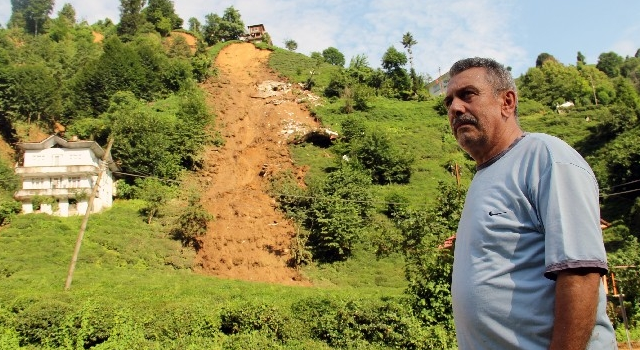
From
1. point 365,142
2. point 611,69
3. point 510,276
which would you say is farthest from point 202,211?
point 611,69

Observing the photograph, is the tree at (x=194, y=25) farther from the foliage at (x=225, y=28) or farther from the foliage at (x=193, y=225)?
the foliage at (x=193, y=225)

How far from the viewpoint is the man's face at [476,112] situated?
209cm

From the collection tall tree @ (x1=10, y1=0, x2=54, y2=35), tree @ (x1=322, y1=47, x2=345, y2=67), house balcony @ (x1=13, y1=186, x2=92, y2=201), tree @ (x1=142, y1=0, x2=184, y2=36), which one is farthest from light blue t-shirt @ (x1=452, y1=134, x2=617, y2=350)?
tall tree @ (x1=10, y1=0, x2=54, y2=35)

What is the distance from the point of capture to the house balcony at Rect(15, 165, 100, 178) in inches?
1366

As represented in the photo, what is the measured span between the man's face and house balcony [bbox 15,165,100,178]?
3609 centimetres

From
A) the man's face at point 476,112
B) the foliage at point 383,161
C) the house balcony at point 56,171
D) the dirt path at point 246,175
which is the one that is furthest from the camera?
the foliage at point 383,161

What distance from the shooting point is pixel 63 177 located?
35.0 meters

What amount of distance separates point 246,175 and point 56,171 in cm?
1321

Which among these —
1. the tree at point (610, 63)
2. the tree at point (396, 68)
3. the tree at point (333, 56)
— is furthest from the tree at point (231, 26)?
the tree at point (610, 63)

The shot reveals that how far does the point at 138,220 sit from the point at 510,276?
3156cm

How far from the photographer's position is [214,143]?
4422 cm

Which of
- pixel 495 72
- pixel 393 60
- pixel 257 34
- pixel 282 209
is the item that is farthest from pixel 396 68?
pixel 495 72

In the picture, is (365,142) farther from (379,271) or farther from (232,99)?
(232,99)

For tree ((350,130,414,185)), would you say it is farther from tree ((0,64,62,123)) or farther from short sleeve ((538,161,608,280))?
short sleeve ((538,161,608,280))
